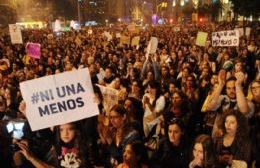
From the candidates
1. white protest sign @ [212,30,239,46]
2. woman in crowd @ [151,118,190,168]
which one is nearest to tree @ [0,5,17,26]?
white protest sign @ [212,30,239,46]

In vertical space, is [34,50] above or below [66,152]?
above

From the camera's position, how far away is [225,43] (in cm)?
1374

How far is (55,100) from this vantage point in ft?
15.9

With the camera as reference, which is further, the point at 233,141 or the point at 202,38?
the point at 202,38

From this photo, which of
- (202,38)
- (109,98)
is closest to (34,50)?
(202,38)

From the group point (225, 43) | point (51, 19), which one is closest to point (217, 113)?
point (225, 43)

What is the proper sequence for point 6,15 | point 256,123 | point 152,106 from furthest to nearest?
point 6,15 < point 152,106 < point 256,123

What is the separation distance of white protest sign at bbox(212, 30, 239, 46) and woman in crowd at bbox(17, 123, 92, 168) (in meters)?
9.48

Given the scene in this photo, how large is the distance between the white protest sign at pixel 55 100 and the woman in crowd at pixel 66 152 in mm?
138

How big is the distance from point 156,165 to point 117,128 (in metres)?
0.80

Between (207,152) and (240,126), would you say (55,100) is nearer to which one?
(207,152)

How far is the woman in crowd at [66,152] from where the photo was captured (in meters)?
4.48

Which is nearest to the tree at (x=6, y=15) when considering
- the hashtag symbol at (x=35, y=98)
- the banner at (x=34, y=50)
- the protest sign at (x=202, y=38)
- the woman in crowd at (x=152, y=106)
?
the banner at (x=34, y=50)

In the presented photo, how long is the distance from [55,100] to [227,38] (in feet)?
31.8
